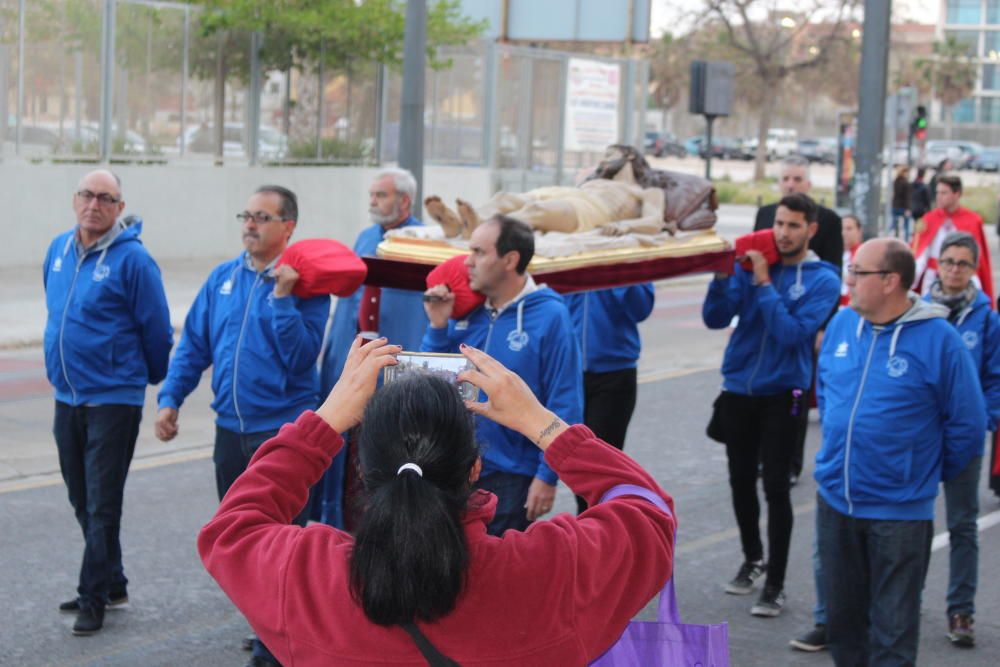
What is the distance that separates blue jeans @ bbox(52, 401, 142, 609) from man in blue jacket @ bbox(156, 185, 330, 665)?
0.21 m

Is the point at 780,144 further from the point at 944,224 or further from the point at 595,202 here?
the point at 595,202

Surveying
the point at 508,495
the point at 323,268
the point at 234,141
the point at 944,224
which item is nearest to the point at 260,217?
the point at 323,268

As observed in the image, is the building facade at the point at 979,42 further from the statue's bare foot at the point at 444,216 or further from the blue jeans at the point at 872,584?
the blue jeans at the point at 872,584

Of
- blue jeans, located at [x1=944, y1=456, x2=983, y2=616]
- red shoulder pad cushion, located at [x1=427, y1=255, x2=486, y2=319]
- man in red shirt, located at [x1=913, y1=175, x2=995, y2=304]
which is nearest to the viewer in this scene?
red shoulder pad cushion, located at [x1=427, y1=255, x2=486, y2=319]

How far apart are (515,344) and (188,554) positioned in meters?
2.71

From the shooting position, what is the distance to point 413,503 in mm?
2291

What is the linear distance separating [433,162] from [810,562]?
17986mm

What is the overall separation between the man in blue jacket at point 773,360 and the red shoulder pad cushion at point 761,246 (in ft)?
0.11

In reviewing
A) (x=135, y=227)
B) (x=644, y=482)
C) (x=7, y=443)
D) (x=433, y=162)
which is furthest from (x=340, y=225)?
(x=644, y=482)

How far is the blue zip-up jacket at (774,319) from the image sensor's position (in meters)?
6.59

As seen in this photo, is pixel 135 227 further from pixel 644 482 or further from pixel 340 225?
pixel 340 225

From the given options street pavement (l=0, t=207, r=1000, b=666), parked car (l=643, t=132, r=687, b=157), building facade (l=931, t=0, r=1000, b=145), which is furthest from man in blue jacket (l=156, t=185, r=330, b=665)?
building facade (l=931, t=0, r=1000, b=145)

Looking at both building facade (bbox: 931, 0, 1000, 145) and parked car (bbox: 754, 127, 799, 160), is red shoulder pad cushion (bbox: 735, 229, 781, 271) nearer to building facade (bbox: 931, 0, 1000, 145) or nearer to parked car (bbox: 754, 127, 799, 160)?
parked car (bbox: 754, 127, 799, 160)

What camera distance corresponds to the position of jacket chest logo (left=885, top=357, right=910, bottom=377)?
5.06 metres
